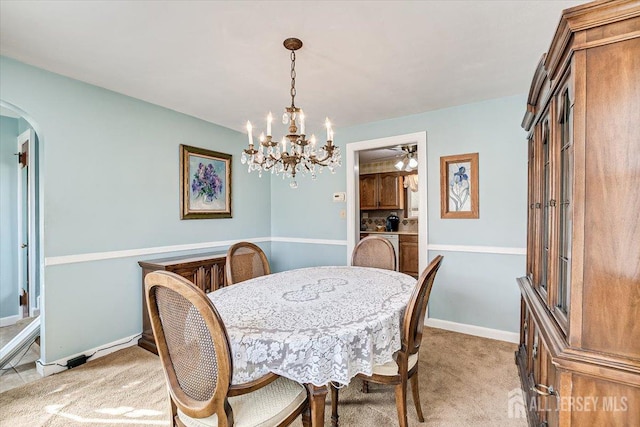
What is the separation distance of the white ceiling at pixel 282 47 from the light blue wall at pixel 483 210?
0.81ft

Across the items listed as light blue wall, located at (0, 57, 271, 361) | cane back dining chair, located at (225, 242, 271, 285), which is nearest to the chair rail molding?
light blue wall, located at (0, 57, 271, 361)

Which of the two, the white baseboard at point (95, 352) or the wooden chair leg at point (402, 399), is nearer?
the wooden chair leg at point (402, 399)

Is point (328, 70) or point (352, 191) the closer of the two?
point (328, 70)

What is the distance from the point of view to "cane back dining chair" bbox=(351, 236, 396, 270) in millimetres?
2805

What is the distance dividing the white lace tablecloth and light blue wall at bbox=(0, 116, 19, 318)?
3259 mm

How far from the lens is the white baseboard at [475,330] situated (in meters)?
2.93

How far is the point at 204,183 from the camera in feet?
11.9

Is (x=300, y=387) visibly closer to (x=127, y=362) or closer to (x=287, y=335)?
(x=287, y=335)

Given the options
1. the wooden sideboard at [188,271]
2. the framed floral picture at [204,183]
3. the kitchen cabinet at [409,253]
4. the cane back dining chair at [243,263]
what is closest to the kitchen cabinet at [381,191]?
the kitchen cabinet at [409,253]

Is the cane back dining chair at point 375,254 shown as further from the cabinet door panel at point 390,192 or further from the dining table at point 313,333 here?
the cabinet door panel at point 390,192

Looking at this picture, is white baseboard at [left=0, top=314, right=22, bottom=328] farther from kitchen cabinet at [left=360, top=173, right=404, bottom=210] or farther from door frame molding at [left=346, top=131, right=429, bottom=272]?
kitchen cabinet at [left=360, top=173, right=404, bottom=210]

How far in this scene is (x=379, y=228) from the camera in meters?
6.42

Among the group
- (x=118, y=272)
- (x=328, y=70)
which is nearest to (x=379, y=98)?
(x=328, y=70)

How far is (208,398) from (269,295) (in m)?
0.77
